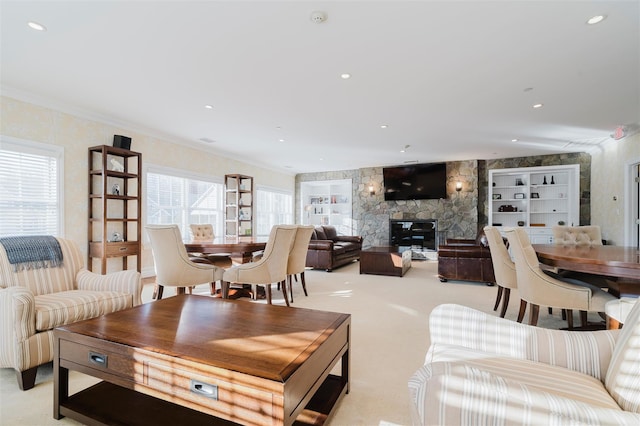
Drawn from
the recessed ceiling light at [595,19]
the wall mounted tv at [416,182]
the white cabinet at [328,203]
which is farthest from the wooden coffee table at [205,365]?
the white cabinet at [328,203]

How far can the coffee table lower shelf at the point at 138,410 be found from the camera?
146cm

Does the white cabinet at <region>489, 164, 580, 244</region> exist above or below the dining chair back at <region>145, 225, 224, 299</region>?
above

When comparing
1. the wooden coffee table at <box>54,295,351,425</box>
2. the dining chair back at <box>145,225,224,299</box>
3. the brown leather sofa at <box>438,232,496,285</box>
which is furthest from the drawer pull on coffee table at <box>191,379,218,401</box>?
the brown leather sofa at <box>438,232,496,285</box>

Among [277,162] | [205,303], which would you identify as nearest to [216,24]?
[205,303]

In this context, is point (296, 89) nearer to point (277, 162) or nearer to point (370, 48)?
point (370, 48)

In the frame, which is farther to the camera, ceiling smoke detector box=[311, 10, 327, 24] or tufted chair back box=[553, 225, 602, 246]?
tufted chair back box=[553, 225, 602, 246]

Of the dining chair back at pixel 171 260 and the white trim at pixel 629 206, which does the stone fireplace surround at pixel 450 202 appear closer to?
the white trim at pixel 629 206

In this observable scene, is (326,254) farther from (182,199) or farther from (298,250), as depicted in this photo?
(182,199)

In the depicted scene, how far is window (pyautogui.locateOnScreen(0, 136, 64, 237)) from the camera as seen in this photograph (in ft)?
11.9

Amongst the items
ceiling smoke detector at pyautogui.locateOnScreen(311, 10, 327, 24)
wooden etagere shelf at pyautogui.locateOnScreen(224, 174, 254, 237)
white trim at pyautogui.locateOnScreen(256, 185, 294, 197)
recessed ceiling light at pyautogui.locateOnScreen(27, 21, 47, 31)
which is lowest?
wooden etagere shelf at pyautogui.locateOnScreen(224, 174, 254, 237)

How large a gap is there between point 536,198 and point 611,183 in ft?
5.70

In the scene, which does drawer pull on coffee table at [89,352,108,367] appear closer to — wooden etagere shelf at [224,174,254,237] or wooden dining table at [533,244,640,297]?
wooden dining table at [533,244,640,297]

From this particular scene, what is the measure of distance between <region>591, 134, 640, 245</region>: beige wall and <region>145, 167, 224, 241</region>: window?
25.0ft

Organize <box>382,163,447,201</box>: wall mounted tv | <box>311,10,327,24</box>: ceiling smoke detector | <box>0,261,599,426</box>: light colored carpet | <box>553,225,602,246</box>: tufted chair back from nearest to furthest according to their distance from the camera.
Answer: <box>0,261,599,426</box>: light colored carpet
<box>311,10,327,24</box>: ceiling smoke detector
<box>553,225,602,246</box>: tufted chair back
<box>382,163,447,201</box>: wall mounted tv
